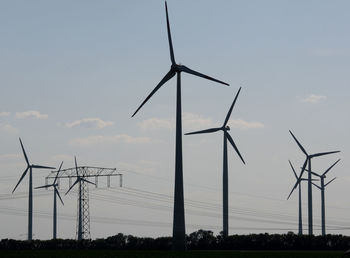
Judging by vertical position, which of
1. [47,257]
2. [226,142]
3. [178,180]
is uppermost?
[226,142]

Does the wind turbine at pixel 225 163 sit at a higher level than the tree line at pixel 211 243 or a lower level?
higher

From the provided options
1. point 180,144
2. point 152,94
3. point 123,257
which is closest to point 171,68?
point 152,94

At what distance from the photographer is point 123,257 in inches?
4286

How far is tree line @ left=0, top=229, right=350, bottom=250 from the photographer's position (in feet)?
560

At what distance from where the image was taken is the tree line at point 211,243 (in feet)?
560

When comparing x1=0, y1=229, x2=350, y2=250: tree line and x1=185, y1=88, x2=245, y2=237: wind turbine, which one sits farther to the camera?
x1=0, y1=229, x2=350, y2=250: tree line

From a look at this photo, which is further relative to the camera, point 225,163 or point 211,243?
point 211,243

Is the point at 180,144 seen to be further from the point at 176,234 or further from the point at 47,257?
the point at 47,257

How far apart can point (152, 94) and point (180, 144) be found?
12.8 m

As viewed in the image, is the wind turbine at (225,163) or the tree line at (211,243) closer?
the wind turbine at (225,163)

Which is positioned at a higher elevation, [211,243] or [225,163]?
[225,163]

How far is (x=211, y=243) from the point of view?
17800cm

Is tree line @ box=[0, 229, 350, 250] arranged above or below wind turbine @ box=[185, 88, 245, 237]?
below

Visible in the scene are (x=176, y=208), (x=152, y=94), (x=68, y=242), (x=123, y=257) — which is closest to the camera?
(x=123, y=257)
